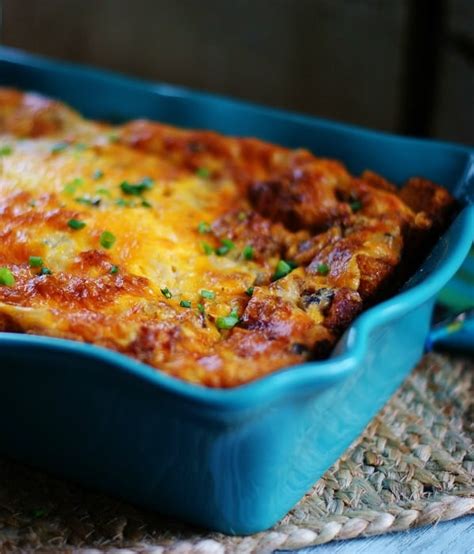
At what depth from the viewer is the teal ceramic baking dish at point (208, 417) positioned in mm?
1609

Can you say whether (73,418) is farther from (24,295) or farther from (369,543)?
(369,543)

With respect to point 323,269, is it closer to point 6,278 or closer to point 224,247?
point 224,247

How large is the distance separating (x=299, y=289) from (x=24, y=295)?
0.62m

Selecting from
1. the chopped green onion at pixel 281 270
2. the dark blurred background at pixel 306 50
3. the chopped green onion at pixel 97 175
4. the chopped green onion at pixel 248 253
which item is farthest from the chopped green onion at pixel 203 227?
the dark blurred background at pixel 306 50

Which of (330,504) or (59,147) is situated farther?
(59,147)

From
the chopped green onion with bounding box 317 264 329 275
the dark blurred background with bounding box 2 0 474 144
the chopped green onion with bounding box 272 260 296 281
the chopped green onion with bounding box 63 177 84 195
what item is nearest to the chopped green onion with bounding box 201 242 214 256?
the chopped green onion with bounding box 272 260 296 281

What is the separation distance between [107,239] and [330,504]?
81cm

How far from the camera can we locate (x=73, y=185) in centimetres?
246

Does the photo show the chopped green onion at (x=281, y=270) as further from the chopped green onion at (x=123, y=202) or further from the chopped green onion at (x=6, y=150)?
the chopped green onion at (x=6, y=150)

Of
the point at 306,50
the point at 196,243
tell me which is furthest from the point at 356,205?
the point at 306,50

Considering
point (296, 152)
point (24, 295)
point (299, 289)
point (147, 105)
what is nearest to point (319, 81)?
point (147, 105)

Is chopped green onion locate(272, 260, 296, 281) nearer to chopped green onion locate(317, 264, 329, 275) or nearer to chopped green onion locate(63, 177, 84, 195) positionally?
chopped green onion locate(317, 264, 329, 275)

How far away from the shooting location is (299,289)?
6.84 ft

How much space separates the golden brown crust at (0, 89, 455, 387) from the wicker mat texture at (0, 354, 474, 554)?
40 centimetres
